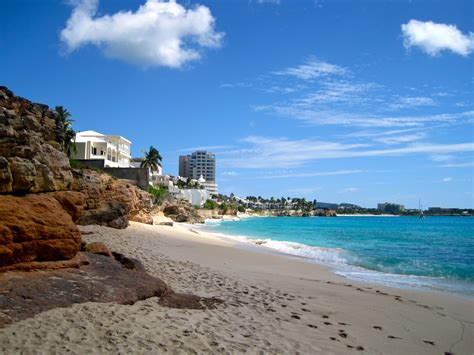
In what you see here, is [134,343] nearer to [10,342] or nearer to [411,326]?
[10,342]

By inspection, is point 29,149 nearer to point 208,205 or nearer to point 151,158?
point 151,158

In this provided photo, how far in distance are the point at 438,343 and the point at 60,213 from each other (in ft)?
25.0

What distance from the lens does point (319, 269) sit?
18.0 metres

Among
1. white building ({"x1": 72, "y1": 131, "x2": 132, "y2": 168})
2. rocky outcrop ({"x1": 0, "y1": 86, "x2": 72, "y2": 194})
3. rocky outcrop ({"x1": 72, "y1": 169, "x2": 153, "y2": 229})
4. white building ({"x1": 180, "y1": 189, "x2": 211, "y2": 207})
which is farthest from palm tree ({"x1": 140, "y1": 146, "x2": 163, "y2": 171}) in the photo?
rocky outcrop ({"x1": 0, "y1": 86, "x2": 72, "y2": 194})

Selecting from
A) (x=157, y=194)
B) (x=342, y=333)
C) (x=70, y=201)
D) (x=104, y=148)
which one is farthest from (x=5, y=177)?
(x=157, y=194)

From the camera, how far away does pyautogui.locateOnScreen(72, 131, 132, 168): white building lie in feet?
190

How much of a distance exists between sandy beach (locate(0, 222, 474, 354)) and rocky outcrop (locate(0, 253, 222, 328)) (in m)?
0.23

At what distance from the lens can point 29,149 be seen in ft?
25.3

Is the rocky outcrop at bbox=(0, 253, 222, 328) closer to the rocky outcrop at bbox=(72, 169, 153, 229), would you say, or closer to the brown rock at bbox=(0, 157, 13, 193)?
the brown rock at bbox=(0, 157, 13, 193)

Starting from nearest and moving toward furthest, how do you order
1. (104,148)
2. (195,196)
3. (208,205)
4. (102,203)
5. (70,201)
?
(70,201) < (102,203) < (104,148) < (195,196) < (208,205)

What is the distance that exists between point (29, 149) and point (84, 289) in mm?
2860

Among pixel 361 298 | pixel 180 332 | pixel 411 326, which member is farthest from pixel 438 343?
pixel 180 332

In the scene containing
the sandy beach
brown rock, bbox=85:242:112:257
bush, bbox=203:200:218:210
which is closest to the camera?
the sandy beach

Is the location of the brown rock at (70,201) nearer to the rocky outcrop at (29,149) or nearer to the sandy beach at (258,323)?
the rocky outcrop at (29,149)
